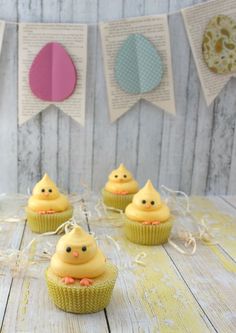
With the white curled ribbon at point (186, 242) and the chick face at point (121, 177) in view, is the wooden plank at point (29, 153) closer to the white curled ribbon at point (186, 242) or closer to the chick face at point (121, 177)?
the chick face at point (121, 177)

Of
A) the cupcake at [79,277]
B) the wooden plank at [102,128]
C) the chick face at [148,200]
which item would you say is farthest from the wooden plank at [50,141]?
the cupcake at [79,277]

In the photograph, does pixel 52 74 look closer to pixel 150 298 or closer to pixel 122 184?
pixel 122 184

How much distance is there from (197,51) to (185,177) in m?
0.42

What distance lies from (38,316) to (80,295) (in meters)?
0.08

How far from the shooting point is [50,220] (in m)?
1.16

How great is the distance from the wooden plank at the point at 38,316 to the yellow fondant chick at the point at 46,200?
0.93 ft

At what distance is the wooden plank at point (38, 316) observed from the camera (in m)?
0.75

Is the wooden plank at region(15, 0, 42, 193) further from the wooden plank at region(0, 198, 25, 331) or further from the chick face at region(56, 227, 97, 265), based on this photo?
the chick face at region(56, 227, 97, 265)

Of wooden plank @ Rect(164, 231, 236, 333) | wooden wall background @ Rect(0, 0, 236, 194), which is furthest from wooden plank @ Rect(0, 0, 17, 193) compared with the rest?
wooden plank @ Rect(164, 231, 236, 333)

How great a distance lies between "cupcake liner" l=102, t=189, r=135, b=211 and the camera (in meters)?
1.34

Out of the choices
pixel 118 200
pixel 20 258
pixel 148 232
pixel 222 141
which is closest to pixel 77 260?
pixel 20 258

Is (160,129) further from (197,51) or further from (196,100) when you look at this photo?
(197,51)

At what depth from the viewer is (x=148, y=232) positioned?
3.63ft

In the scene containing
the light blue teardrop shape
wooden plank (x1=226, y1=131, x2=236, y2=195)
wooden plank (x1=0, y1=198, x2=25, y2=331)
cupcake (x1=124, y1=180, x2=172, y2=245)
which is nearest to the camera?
wooden plank (x1=0, y1=198, x2=25, y2=331)
